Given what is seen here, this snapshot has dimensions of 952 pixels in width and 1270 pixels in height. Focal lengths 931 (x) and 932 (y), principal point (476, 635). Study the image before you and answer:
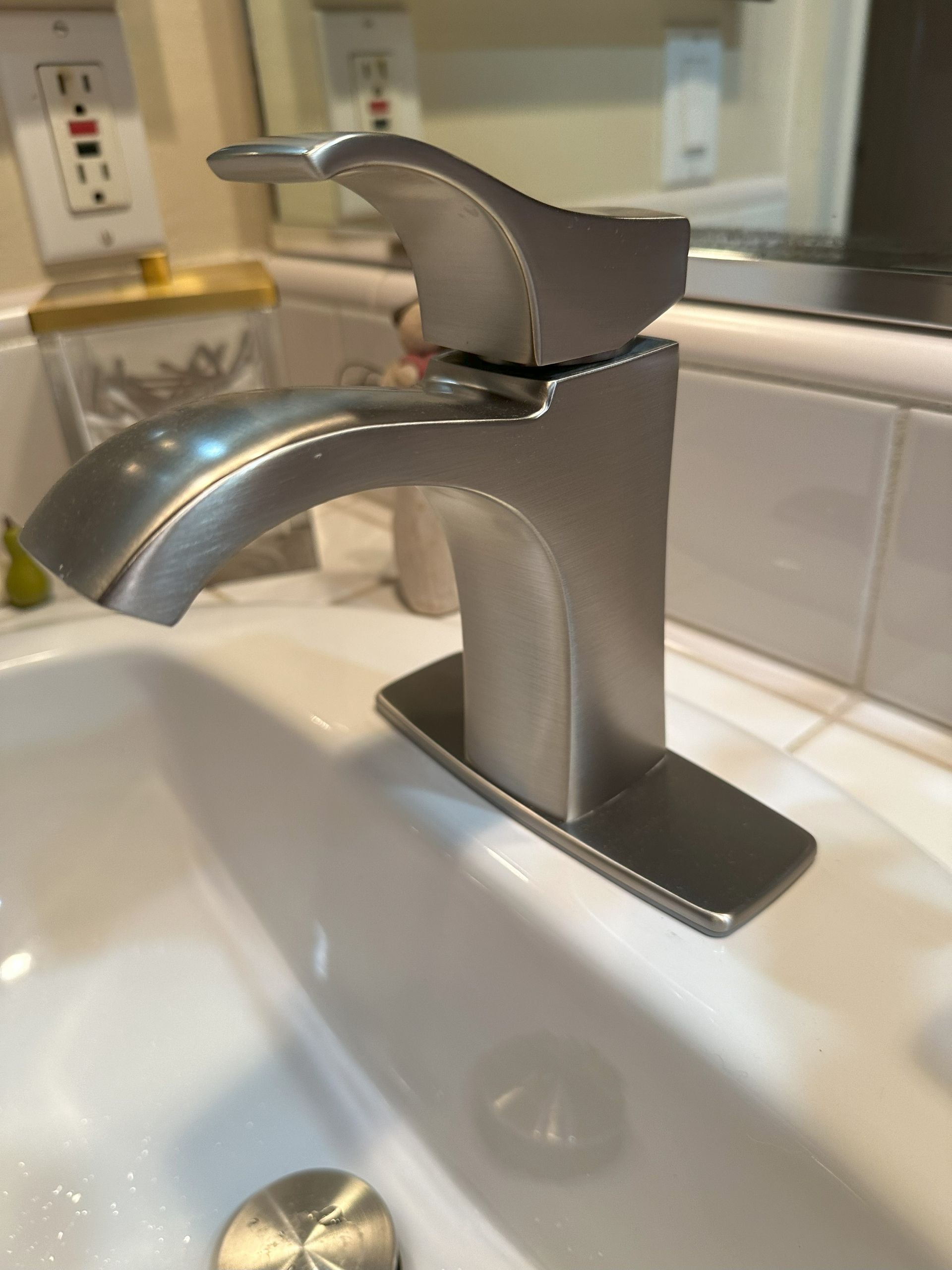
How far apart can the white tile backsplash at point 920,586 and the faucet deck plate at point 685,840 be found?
11 centimetres

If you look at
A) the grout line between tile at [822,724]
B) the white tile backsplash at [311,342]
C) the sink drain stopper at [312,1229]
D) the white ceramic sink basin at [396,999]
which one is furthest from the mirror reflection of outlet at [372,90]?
the sink drain stopper at [312,1229]

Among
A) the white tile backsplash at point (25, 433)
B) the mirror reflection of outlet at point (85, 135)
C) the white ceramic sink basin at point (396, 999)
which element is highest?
the mirror reflection of outlet at point (85, 135)

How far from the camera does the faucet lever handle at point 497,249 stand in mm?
215

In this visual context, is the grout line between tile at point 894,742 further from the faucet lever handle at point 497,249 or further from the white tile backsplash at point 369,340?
the white tile backsplash at point 369,340

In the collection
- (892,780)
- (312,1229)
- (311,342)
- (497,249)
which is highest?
(497,249)

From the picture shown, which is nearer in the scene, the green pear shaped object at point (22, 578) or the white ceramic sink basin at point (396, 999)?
the white ceramic sink basin at point (396, 999)

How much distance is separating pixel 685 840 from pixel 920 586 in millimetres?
157

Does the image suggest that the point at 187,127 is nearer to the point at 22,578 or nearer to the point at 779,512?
the point at 22,578

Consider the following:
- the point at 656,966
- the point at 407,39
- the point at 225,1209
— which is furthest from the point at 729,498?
the point at 407,39

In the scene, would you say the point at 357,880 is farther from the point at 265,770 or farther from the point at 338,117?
the point at 338,117

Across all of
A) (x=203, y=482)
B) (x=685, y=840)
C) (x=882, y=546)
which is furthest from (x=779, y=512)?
(x=203, y=482)

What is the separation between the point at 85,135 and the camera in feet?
2.00

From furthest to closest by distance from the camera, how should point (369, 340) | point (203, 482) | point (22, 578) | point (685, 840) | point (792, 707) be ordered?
point (369, 340) < point (22, 578) < point (792, 707) < point (685, 840) < point (203, 482)

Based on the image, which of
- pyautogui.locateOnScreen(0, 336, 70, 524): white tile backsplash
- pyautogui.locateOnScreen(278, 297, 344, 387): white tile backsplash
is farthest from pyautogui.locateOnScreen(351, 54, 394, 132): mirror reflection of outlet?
pyautogui.locateOnScreen(0, 336, 70, 524): white tile backsplash
